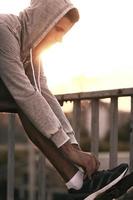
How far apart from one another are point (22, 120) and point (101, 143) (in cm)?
74

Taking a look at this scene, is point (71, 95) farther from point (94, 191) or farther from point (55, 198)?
point (55, 198)

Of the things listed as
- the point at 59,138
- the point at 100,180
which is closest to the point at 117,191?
the point at 100,180

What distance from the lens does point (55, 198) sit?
4.27 metres

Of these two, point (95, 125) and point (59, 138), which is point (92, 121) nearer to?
point (95, 125)

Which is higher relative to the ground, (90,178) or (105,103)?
(105,103)

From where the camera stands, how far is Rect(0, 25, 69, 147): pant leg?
2.57 metres

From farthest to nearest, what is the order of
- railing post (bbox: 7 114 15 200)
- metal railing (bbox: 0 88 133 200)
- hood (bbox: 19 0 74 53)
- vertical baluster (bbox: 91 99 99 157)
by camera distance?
railing post (bbox: 7 114 15 200) < vertical baluster (bbox: 91 99 99 157) < metal railing (bbox: 0 88 133 200) < hood (bbox: 19 0 74 53)

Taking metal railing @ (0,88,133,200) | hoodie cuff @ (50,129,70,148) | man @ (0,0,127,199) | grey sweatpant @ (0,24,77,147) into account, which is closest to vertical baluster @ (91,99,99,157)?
metal railing @ (0,88,133,200)

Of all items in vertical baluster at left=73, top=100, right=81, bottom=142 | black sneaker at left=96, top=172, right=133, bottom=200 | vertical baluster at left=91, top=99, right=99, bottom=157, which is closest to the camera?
black sneaker at left=96, top=172, right=133, bottom=200

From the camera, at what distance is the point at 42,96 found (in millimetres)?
2680

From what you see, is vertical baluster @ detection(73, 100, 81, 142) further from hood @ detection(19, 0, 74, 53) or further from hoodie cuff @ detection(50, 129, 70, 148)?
hoodie cuff @ detection(50, 129, 70, 148)

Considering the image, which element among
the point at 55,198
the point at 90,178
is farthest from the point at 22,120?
the point at 55,198

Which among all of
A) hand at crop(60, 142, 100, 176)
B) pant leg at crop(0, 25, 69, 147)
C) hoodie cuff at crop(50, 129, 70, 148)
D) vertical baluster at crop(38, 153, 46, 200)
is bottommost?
vertical baluster at crop(38, 153, 46, 200)

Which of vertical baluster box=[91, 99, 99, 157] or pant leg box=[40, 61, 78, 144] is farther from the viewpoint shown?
vertical baluster box=[91, 99, 99, 157]
